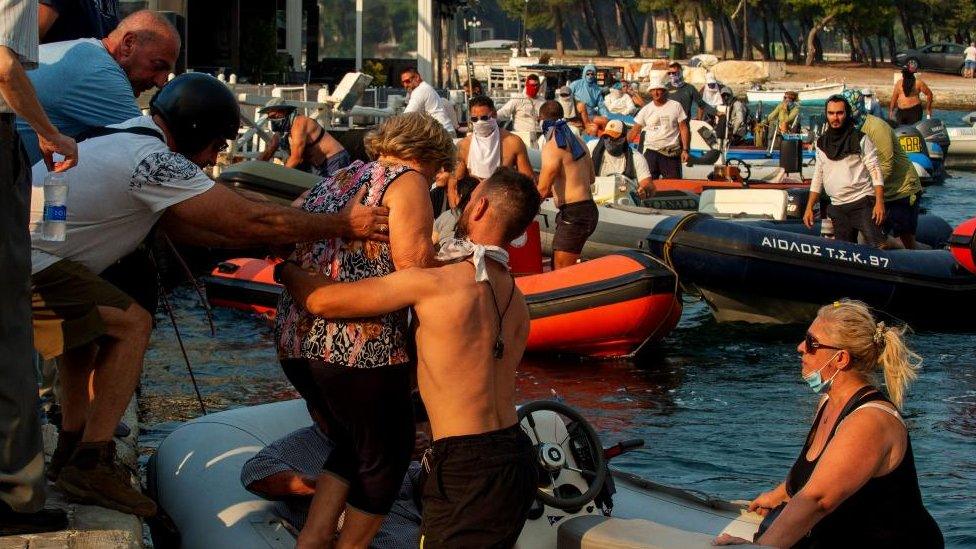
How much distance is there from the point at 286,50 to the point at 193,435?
23.3 meters

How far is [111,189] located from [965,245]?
28.5ft

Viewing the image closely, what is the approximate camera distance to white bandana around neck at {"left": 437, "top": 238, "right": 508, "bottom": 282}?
407 centimetres

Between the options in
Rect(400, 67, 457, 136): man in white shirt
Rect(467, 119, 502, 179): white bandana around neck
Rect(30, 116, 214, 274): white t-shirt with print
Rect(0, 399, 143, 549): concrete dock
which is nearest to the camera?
Rect(0, 399, 143, 549): concrete dock

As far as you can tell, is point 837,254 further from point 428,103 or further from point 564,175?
point 428,103

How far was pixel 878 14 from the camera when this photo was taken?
242 ft

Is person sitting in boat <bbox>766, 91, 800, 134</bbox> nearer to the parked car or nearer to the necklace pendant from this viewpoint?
the necklace pendant

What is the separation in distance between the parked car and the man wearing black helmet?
6561 cm

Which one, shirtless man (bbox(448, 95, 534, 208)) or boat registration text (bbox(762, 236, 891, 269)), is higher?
shirtless man (bbox(448, 95, 534, 208))

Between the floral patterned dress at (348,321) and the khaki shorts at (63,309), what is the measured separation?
568mm

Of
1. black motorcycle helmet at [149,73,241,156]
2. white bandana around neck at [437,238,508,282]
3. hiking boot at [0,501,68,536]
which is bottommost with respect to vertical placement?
hiking boot at [0,501,68,536]

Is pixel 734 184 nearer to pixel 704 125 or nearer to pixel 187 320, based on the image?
pixel 704 125

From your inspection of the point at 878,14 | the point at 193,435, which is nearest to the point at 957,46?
the point at 878,14

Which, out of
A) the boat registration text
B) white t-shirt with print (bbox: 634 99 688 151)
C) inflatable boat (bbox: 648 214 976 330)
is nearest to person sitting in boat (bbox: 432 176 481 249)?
inflatable boat (bbox: 648 214 976 330)

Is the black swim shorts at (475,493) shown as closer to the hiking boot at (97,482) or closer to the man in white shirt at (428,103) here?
the hiking boot at (97,482)
